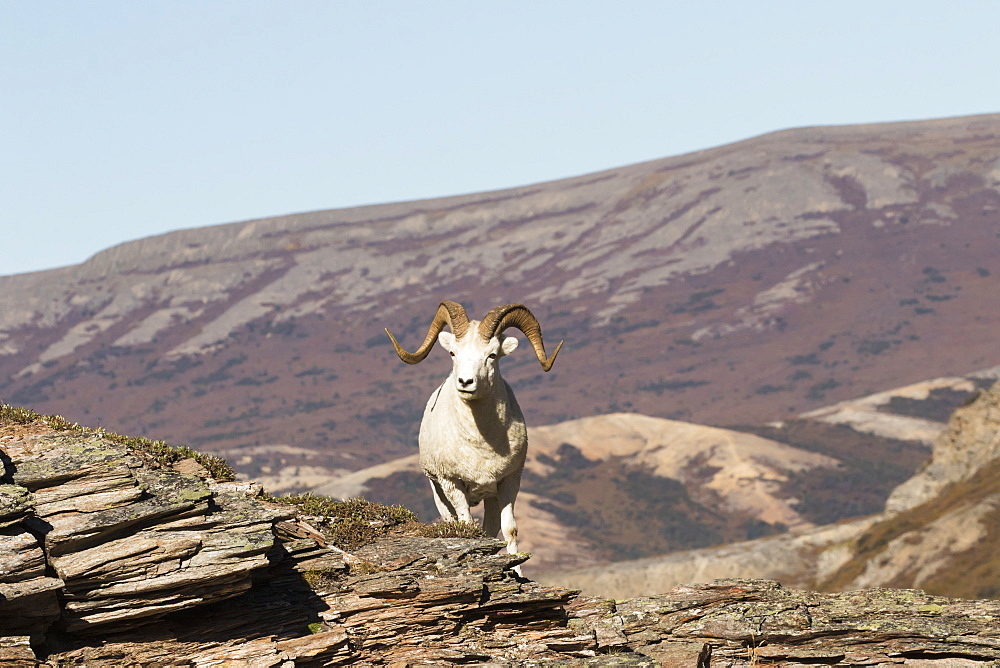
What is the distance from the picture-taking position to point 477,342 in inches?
653

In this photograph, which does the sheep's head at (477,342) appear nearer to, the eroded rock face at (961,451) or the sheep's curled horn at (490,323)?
the sheep's curled horn at (490,323)

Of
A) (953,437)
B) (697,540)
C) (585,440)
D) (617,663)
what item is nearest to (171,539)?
(617,663)

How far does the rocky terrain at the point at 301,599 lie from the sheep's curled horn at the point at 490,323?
10.1 feet

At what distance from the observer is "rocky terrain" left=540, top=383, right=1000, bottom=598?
56812 millimetres

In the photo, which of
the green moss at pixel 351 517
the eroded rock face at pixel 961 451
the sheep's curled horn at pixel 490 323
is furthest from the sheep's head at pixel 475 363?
the eroded rock face at pixel 961 451

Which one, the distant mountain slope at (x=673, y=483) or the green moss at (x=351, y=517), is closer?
the green moss at (x=351, y=517)

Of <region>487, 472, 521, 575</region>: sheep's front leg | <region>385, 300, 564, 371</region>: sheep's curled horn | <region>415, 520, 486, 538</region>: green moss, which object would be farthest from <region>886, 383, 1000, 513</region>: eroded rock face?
<region>415, 520, 486, 538</region>: green moss

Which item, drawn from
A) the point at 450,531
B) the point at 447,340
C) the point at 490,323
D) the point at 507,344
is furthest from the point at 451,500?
the point at 490,323

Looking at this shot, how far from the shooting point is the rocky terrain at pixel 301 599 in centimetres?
1163

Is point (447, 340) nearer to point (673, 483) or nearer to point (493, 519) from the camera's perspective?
point (493, 519)

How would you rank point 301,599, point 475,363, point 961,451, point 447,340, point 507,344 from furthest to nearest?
point 961,451
point 507,344
point 447,340
point 475,363
point 301,599

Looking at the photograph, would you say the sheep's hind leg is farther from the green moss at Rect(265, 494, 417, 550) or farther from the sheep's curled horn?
the sheep's curled horn

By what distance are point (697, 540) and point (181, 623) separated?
123176 mm

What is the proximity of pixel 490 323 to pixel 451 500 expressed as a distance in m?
2.79
